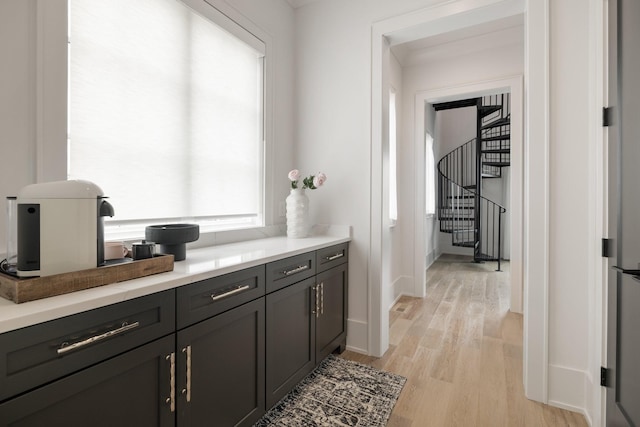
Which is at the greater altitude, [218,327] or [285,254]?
[285,254]

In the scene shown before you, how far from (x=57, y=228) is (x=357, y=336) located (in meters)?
2.12

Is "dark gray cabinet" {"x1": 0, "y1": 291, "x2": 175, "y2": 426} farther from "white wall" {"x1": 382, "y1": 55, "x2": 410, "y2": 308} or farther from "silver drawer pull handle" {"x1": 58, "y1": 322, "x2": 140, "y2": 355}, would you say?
"white wall" {"x1": 382, "y1": 55, "x2": 410, "y2": 308}

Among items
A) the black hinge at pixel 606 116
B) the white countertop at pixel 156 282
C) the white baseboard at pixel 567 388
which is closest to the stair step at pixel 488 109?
the black hinge at pixel 606 116

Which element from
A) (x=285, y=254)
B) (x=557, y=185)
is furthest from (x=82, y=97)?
(x=557, y=185)

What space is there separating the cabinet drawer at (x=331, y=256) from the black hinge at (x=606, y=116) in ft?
5.44

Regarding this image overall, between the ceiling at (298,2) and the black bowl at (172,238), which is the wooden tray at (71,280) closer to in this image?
the black bowl at (172,238)

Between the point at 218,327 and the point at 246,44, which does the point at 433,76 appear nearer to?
the point at 246,44

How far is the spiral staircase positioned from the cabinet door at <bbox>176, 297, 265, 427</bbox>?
17.8ft

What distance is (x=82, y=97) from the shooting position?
4.83 feet

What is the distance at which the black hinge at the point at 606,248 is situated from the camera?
1521 millimetres

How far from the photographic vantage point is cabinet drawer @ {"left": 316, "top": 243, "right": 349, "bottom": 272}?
2.15m

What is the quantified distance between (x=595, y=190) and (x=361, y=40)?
188cm

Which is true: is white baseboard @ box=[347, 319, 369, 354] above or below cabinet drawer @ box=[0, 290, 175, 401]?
below

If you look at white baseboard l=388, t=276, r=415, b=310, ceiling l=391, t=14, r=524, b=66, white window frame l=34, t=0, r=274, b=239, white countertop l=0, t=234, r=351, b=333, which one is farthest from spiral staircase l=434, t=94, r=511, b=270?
white window frame l=34, t=0, r=274, b=239
